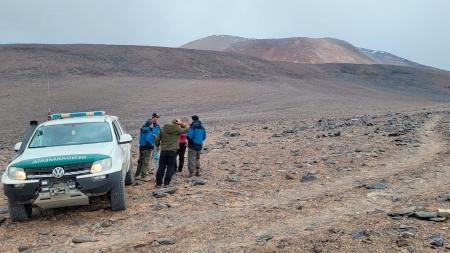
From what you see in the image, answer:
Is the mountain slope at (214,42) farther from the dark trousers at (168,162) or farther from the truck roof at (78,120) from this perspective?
the truck roof at (78,120)

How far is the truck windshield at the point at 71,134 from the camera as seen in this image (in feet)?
30.4

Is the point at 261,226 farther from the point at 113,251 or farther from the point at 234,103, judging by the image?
the point at 234,103

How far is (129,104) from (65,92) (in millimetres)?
7199

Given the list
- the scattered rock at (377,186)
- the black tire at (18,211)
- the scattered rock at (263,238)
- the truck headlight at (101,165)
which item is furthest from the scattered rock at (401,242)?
the black tire at (18,211)

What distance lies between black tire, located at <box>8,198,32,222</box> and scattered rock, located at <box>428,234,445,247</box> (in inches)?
249

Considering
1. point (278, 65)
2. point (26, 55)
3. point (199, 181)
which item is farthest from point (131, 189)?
point (278, 65)

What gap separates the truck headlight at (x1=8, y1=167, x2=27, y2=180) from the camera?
7.98 m

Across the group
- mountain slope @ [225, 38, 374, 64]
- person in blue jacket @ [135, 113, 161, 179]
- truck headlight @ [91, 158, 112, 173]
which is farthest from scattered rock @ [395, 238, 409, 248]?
mountain slope @ [225, 38, 374, 64]

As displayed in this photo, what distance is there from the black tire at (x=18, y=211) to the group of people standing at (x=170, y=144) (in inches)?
120

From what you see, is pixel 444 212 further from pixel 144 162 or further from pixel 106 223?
pixel 144 162

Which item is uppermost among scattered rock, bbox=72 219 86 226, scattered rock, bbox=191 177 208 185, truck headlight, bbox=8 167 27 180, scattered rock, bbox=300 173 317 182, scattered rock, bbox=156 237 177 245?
truck headlight, bbox=8 167 27 180

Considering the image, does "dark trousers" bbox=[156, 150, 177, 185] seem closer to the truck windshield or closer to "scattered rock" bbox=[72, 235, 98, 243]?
the truck windshield

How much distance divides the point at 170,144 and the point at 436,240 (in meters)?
5.90

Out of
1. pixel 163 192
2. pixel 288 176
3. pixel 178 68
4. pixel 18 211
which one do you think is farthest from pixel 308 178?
pixel 178 68
